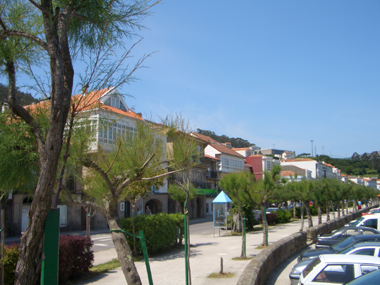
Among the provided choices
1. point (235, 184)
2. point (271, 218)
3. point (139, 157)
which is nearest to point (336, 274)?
point (139, 157)

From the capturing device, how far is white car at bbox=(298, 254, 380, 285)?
709cm

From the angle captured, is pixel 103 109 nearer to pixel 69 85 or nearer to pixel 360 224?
pixel 69 85

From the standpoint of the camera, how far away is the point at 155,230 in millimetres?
15625

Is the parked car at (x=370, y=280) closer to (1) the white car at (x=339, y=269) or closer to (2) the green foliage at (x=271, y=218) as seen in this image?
(1) the white car at (x=339, y=269)

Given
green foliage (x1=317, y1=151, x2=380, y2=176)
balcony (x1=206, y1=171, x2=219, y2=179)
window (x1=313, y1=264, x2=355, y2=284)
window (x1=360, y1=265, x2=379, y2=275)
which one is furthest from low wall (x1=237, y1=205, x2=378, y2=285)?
green foliage (x1=317, y1=151, x2=380, y2=176)

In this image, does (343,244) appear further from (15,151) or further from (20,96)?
(20,96)

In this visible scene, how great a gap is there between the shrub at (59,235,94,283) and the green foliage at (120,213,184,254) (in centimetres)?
339

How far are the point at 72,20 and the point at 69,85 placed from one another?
1235mm

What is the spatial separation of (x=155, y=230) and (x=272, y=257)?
5424mm

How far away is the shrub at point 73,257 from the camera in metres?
10.3

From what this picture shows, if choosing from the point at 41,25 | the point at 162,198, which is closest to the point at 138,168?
the point at 41,25

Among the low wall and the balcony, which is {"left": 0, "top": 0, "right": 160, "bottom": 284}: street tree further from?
the balcony

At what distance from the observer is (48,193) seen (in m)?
3.86

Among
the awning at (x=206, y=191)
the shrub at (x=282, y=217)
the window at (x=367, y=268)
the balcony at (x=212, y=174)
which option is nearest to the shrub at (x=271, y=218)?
the shrub at (x=282, y=217)
